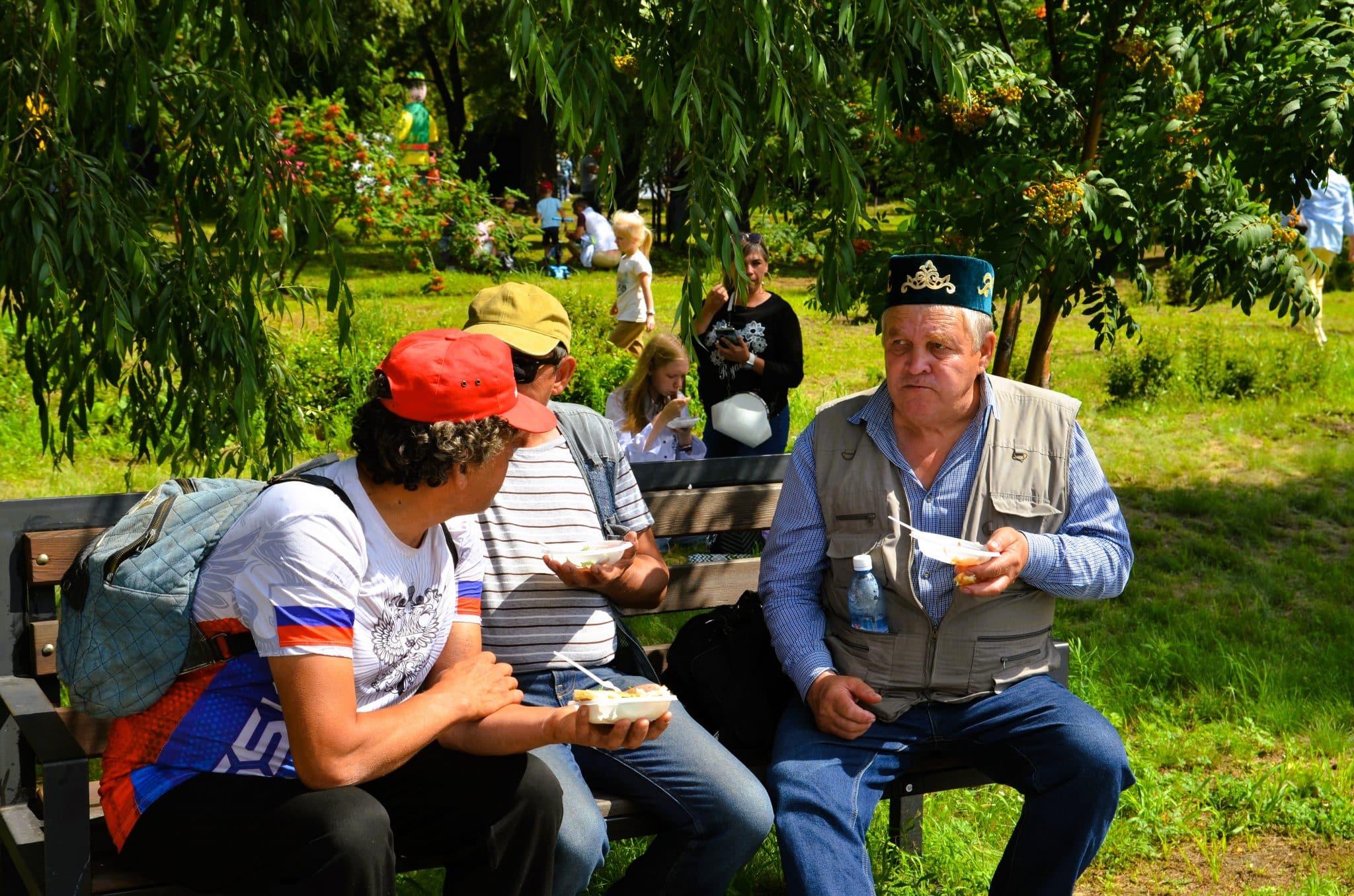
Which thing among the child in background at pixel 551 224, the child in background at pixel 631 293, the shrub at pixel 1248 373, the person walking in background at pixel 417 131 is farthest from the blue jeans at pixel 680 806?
the child in background at pixel 551 224

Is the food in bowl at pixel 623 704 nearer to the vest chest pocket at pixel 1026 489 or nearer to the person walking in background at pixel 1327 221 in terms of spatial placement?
the vest chest pocket at pixel 1026 489

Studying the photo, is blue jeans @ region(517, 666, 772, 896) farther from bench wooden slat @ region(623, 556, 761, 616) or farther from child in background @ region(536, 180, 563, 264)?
child in background @ region(536, 180, 563, 264)

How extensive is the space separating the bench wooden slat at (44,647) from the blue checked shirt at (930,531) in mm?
1670

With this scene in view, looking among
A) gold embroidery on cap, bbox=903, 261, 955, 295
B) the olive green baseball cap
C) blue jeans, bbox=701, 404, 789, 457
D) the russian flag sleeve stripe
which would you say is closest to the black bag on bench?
the olive green baseball cap

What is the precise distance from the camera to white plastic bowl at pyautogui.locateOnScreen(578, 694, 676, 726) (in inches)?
99.0

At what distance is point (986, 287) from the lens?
333 cm

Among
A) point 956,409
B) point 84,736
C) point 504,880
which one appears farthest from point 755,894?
point 84,736

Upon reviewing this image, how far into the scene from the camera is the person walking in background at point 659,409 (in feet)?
20.3

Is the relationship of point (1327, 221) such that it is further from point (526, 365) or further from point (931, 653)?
point (526, 365)

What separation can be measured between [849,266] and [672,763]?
1.63 meters

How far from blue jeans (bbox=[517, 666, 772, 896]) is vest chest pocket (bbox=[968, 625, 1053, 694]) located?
0.61 metres

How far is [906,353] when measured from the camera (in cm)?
331

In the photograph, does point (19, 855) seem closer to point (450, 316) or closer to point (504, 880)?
point (504, 880)

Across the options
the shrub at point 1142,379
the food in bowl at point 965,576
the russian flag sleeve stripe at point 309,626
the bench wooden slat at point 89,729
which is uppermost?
the russian flag sleeve stripe at point 309,626
